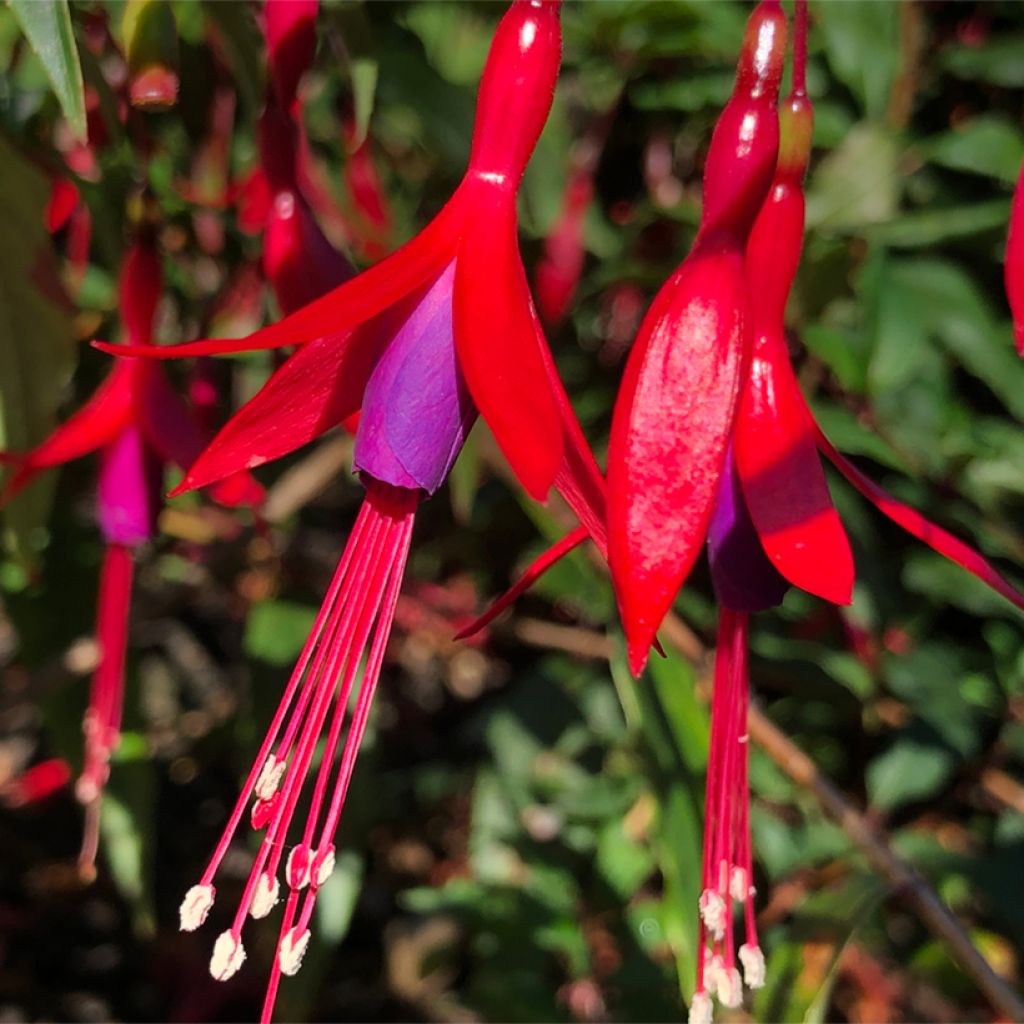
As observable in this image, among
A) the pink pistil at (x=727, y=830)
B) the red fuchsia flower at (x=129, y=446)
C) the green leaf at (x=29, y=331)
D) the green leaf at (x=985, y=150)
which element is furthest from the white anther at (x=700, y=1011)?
the green leaf at (x=985, y=150)

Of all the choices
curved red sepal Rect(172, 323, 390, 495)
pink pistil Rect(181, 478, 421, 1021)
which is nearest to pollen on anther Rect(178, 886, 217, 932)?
pink pistil Rect(181, 478, 421, 1021)

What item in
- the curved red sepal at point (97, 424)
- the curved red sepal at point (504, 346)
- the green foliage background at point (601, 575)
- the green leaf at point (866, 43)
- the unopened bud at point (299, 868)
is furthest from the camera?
the green leaf at point (866, 43)

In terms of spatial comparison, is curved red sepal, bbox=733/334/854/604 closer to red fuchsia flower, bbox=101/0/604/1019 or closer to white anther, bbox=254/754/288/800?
red fuchsia flower, bbox=101/0/604/1019

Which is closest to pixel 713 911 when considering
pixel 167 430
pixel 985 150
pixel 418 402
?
pixel 418 402

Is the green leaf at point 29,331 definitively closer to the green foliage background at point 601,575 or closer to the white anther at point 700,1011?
the green foliage background at point 601,575

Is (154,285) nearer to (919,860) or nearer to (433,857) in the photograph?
(919,860)

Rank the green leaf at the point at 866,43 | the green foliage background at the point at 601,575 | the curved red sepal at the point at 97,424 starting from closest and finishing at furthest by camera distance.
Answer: the curved red sepal at the point at 97,424 → the green foliage background at the point at 601,575 → the green leaf at the point at 866,43

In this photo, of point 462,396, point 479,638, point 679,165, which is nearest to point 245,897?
point 462,396
